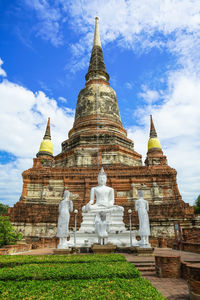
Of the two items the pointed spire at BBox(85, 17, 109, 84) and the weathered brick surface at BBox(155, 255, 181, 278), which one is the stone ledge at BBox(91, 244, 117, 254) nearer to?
the weathered brick surface at BBox(155, 255, 181, 278)

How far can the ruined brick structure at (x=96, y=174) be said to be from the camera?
56.8 ft

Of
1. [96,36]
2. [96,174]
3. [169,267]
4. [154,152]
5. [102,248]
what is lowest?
[169,267]

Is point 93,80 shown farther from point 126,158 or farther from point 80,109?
point 126,158

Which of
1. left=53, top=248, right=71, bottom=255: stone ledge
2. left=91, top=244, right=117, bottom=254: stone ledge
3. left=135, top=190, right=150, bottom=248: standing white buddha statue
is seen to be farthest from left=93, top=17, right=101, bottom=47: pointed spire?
left=53, top=248, right=71, bottom=255: stone ledge

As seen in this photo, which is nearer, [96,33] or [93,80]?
[93,80]

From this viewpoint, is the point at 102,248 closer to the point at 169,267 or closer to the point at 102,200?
the point at 169,267

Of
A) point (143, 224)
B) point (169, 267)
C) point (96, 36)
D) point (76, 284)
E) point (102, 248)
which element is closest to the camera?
point (76, 284)

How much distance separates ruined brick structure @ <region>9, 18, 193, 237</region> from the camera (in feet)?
56.8

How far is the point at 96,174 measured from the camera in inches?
818

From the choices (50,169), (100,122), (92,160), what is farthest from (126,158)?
(50,169)

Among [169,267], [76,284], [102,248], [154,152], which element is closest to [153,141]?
[154,152]

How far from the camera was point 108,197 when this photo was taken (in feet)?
43.8

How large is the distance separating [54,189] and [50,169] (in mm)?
2187

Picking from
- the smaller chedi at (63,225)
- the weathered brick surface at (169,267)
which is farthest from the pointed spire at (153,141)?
the weathered brick surface at (169,267)
